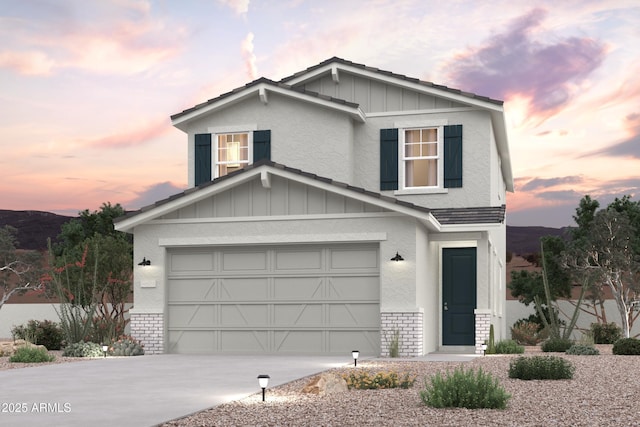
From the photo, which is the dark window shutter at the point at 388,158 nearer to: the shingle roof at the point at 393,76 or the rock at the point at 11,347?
the shingle roof at the point at 393,76

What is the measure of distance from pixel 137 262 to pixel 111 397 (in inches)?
379

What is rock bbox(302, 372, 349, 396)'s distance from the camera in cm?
1163

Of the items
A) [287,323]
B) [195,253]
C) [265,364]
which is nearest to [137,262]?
[195,253]

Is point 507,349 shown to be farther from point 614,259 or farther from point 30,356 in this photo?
point 30,356

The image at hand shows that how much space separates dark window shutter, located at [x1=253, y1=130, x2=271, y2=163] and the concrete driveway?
6.11m

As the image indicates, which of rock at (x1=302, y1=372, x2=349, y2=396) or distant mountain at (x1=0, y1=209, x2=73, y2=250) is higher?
distant mountain at (x1=0, y1=209, x2=73, y2=250)

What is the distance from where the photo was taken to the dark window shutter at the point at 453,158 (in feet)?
71.6

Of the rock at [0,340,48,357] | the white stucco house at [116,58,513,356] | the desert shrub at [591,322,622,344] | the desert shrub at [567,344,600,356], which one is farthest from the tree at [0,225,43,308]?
the desert shrub at [567,344,600,356]

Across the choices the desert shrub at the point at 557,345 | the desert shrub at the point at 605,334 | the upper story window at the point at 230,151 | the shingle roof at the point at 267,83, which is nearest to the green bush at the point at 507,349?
the desert shrub at the point at 557,345

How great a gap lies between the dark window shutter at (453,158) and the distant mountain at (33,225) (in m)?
45.3

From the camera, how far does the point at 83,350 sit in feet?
63.4

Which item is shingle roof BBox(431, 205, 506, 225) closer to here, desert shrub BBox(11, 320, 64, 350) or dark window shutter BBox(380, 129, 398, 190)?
dark window shutter BBox(380, 129, 398, 190)

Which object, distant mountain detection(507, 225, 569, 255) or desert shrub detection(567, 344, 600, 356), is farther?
distant mountain detection(507, 225, 569, 255)

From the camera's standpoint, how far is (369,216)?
19.1m
